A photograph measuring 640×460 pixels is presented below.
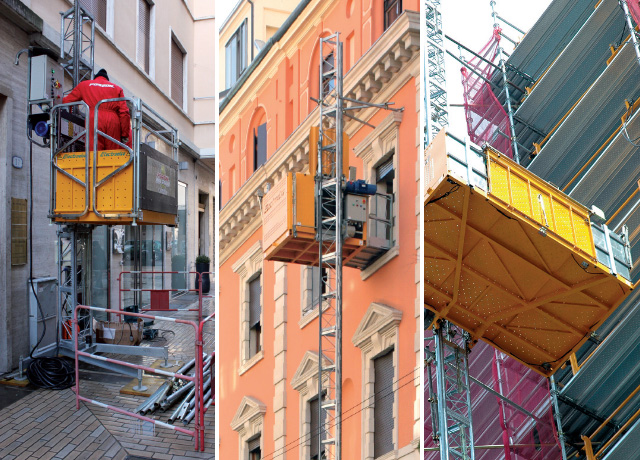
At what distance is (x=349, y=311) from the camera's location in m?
2.72

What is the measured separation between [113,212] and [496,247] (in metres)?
4.15

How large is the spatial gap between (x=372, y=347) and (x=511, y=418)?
9.39 m

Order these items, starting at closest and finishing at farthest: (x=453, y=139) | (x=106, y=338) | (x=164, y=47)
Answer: (x=453, y=139), (x=106, y=338), (x=164, y=47)

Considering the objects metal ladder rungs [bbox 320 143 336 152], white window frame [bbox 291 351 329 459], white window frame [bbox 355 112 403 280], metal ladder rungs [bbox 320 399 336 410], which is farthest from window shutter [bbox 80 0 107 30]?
metal ladder rungs [bbox 320 399 336 410]

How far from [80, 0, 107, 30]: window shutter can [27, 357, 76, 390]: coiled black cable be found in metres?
4.68

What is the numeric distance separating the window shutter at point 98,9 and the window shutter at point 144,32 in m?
0.51

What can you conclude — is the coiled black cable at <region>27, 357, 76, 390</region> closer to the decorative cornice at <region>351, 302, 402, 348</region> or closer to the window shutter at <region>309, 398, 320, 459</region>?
the window shutter at <region>309, 398, 320, 459</region>

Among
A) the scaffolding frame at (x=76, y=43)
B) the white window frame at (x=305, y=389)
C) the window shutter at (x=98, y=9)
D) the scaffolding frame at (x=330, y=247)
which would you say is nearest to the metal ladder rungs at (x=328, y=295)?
the scaffolding frame at (x=330, y=247)

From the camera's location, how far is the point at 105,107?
712cm

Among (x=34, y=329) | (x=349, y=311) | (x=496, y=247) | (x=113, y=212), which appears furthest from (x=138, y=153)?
(x=349, y=311)

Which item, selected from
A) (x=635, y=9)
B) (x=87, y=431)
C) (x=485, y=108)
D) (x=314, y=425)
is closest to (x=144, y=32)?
(x=87, y=431)

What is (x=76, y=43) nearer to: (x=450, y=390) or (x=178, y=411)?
(x=178, y=411)

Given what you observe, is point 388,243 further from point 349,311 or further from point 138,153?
point 138,153

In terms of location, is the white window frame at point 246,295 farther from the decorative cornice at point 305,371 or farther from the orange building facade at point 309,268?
the decorative cornice at point 305,371
